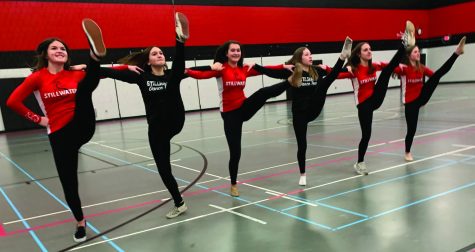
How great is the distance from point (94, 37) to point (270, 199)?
114 inches

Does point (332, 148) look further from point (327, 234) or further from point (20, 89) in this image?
point (20, 89)

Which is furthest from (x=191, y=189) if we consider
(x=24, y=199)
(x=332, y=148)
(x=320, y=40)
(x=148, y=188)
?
(x=320, y=40)

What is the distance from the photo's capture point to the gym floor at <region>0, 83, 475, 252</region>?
3.69 m

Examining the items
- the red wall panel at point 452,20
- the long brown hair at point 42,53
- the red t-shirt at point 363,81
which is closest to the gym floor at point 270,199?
the red t-shirt at point 363,81

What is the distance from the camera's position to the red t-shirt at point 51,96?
3.64 meters

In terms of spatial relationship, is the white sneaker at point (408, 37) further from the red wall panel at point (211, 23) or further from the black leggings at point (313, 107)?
the red wall panel at point (211, 23)

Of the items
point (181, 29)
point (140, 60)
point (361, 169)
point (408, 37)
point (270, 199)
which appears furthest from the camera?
point (361, 169)

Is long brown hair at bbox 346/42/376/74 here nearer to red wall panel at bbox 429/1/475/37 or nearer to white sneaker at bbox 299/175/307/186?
white sneaker at bbox 299/175/307/186

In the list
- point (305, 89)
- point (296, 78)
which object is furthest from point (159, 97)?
point (305, 89)

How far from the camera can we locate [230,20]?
2095 cm

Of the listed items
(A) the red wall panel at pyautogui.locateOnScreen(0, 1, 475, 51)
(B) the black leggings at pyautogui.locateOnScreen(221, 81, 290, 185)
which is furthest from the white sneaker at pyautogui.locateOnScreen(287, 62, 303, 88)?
(A) the red wall panel at pyautogui.locateOnScreen(0, 1, 475, 51)

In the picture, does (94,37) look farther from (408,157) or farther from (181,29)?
(408,157)

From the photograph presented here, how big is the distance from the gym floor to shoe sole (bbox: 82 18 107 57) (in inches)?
74.6

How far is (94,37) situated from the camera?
3365 mm
